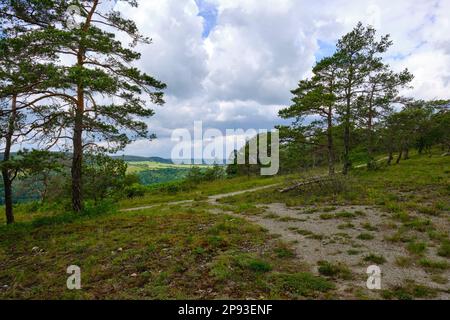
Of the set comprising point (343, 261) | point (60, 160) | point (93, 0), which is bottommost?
point (343, 261)


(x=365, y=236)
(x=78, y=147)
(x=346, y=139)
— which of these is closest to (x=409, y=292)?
(x=365, y=236)

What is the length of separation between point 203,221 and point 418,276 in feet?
28.6

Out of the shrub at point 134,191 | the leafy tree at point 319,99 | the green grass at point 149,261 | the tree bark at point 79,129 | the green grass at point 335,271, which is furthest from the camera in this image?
the shrub at point 134,191

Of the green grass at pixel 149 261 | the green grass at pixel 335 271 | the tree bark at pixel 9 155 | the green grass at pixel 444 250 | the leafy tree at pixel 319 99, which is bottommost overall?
the green grass at pixel 149 261

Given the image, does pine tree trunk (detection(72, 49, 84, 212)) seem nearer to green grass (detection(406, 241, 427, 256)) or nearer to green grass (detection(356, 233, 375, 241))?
green grass (detection(356, 233, 375, 241))

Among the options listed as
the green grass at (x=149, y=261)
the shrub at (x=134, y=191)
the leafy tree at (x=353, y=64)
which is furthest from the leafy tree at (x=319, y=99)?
the shrub at (x=134, y=191)

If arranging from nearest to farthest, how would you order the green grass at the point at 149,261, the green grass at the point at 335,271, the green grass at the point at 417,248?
the green grass at the point at 149,261 → the green grass at the point at 335,271 → the green grass at the point at 417,248

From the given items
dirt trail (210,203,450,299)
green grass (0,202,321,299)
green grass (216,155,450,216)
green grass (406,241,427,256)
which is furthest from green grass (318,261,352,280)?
green grass (216,155,450,216)

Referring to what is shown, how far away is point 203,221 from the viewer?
1302cm

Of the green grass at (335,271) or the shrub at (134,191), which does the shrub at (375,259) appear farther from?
the shrub at (134,191)

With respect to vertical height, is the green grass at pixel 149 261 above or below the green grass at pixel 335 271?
below
